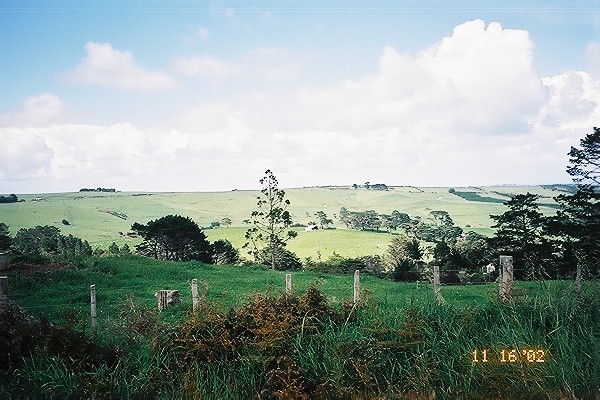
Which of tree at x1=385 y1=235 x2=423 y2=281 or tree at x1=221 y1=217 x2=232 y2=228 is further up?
tree at x1=221 y1=217 x2=232 y2=228

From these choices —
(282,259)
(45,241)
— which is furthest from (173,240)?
(45,241)

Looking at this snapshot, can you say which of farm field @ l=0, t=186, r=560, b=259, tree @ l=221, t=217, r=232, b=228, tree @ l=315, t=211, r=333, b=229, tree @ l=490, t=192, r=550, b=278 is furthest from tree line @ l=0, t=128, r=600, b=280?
tree @ l=221, t=217, r=232, b=228

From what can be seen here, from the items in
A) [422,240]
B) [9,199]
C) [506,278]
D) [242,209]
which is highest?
[9,199]

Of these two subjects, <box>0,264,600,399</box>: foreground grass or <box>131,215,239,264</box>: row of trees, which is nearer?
<box>0,264,600,399</box>: foreground grass

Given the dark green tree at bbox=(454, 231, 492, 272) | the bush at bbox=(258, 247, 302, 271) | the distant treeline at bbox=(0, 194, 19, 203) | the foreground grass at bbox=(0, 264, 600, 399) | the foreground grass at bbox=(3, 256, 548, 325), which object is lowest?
the bush at bbox=(258, 247, 302, 271)

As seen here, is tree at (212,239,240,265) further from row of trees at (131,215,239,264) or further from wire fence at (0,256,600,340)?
wire fence at (0,256,600,340)

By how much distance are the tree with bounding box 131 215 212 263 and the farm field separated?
8478 mm

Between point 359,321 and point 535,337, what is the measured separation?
1.85 metres

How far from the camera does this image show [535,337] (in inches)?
190

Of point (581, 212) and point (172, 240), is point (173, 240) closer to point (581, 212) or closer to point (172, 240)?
point (172, 240)

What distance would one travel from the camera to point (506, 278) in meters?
6.50
